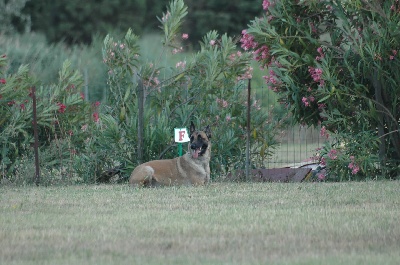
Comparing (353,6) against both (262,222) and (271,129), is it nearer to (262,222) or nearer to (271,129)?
(271,129)

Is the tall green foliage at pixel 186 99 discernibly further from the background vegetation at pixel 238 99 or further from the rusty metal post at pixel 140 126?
the rusty metal post at pixel 140 126

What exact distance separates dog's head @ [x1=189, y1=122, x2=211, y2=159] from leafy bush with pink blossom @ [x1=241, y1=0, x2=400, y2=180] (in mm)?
1931

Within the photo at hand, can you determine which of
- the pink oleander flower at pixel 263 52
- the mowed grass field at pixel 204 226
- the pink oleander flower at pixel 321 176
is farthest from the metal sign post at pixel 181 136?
the pink oleander flower at pixel 321 176

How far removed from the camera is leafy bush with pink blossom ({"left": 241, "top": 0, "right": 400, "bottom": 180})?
623 inches

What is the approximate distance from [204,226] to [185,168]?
212 inches

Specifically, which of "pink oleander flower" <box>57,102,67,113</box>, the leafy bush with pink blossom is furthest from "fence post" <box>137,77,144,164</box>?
the leafy bush with pink blossom

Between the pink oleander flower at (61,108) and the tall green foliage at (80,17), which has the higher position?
the tall green foliage at (80,17)

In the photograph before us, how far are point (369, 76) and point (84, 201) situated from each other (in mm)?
5854

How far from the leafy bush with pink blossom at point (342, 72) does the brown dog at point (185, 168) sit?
2.02 metres

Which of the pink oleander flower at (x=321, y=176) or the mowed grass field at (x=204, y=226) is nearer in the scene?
the mowed grass field at (x=204, y=226)

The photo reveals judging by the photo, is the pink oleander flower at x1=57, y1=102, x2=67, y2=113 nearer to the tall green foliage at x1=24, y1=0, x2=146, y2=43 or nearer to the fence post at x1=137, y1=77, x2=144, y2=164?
the fence post at x1=137, y1=77, x2=144, y2=164

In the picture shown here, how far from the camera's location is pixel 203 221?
10.4 meters

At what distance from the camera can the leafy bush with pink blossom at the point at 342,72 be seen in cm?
1582

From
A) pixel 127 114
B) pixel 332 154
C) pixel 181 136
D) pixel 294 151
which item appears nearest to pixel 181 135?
A: pixel 181 136
